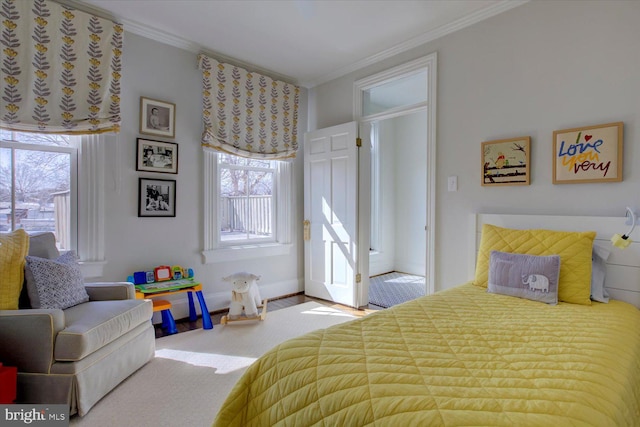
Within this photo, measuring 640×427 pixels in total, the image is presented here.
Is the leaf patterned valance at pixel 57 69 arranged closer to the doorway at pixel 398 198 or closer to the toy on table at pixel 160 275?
the toy on table at pixel 160 275

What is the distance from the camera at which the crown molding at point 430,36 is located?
2.61 metres

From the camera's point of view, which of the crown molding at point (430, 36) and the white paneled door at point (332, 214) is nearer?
the crown molding at point (430, 36)

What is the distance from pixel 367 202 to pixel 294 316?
147 cm

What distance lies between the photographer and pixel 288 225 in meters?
4.23

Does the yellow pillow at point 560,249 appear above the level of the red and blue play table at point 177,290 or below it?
above

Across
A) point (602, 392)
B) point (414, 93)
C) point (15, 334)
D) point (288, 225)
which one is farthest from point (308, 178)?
point (602, 392)

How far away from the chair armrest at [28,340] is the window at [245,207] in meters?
1.76

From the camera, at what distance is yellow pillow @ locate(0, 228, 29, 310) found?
6.11ft

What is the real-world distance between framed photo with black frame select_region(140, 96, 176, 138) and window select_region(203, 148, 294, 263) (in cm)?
42

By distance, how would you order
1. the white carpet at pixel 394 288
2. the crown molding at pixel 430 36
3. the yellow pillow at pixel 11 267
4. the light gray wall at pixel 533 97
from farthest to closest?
the white carpet at pixel 394 288
the crown molding at pixel 430 36
the light gray wall at pixel 533 97
the yellow pillow at pixel 11 267

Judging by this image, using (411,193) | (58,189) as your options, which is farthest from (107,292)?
(411,193)

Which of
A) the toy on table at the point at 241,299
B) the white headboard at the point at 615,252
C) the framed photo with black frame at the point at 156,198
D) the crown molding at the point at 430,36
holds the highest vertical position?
the crown molding at the point at 430,36

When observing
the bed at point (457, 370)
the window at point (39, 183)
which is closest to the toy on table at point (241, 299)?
the window at point (39, 183)

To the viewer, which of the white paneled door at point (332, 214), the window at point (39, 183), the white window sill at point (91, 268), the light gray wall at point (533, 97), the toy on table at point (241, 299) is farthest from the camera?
the white paneled door at point (332, 214)
